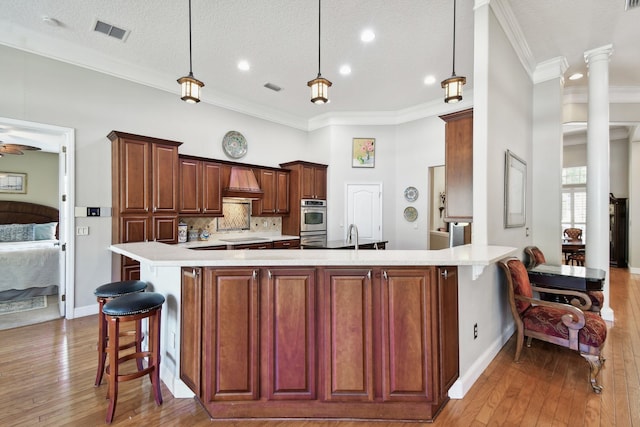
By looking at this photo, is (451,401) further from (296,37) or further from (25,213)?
(25,213)

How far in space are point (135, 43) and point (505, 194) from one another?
4.75m

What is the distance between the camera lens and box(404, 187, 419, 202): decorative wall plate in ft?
20.6

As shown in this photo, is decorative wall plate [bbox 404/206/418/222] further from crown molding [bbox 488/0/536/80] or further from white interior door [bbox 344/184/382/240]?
crown molding [bbox 488/0/536/80]

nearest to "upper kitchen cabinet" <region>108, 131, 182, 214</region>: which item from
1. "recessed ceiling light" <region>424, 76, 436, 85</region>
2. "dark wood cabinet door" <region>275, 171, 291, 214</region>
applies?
"dark wood cabinet door" <region>275, 171, 291, 214</region>

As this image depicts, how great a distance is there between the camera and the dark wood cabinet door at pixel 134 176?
12.9ft

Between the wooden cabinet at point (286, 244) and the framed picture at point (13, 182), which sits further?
the framed picture at point (13, 182)

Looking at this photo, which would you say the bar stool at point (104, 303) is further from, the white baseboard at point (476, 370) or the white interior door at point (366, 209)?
the white interior door at point (366, 209)

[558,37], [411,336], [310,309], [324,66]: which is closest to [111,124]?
[324,66]

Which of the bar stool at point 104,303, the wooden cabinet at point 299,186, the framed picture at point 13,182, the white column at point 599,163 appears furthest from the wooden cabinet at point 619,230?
the framed picture at point 13,182

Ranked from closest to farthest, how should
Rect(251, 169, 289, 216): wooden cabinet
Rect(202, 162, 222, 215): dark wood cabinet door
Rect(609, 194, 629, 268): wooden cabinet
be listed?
Rect(202, 162, 222, 215): dark wood cabinet door → Rect(251, 169, 289, 216): wooden cabinet → Rect(609, 194, 629, 268): wooden cabinet

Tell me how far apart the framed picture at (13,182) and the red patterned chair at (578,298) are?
9516mm

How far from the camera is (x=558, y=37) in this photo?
3596 mm

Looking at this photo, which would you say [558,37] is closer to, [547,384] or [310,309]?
[547,384]

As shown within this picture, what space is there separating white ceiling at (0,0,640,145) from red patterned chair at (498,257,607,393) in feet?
9.01
